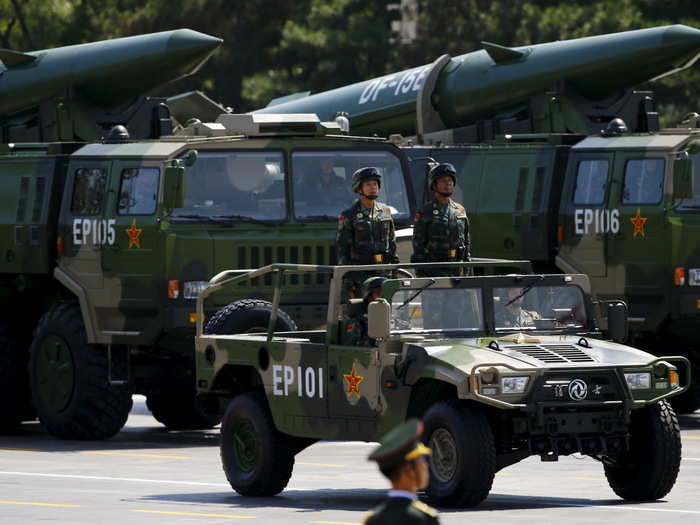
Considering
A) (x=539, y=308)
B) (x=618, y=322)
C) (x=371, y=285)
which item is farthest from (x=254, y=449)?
(x=618, y=322)

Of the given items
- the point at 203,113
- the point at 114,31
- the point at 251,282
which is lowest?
the point at 251,282

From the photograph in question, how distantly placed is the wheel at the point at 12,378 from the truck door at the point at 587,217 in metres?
5.45

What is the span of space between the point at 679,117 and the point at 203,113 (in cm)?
2110

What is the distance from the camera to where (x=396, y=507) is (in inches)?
288

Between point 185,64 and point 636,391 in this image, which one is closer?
point 636,391

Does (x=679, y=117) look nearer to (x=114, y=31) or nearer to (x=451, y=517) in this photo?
(x=114, y=31)

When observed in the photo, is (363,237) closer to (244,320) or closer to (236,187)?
(244,320)

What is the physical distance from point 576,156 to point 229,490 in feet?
25.0

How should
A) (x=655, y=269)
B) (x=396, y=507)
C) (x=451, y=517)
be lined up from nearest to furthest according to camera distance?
1. (x=396, y=507)
2. (x=451, y=517)
3. (x=655, y=269)

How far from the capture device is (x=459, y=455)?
13.0 meters

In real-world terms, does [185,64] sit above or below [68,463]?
above

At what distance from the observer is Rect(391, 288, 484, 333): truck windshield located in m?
14.0

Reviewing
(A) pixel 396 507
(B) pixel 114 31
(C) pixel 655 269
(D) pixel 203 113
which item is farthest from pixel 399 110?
(B) pixel 114 31

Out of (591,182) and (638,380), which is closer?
(638,380)
